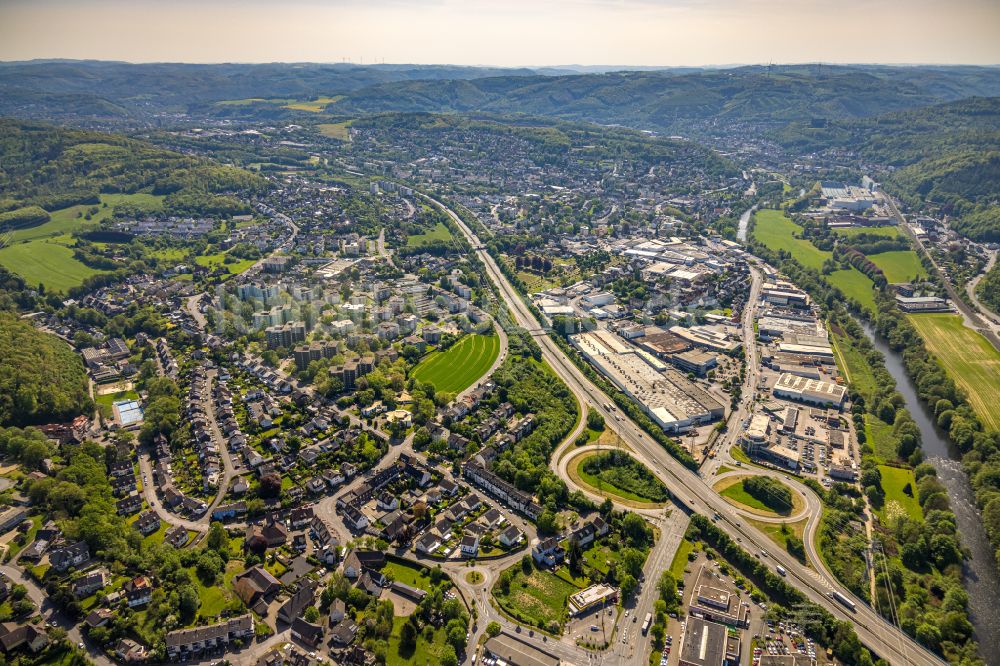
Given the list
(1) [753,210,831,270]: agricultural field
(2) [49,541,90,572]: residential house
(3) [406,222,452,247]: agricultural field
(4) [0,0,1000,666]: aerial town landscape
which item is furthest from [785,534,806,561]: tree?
(3) [406,222,452,247]: agricultural field

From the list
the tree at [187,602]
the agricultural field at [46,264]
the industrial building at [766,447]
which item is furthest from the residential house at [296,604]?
the agricultural field at [46,264]

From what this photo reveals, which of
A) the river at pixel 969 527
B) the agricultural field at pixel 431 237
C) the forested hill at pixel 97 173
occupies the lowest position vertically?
the river at pixel 969 527

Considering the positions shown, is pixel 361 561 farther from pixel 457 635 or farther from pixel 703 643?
pixel 703 643

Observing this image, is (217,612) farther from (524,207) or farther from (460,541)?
(524,207)

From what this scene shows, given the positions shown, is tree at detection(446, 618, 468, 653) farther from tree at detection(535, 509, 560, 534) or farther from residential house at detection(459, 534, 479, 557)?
tree at detection(535, 509, 560, 534)

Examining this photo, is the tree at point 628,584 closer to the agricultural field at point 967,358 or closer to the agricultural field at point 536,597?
the agricultural field at point 536,597

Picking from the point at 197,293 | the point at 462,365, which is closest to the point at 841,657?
the point at 462,365

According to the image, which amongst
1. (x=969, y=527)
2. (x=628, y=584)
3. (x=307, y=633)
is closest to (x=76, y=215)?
(x=307, y=633)
